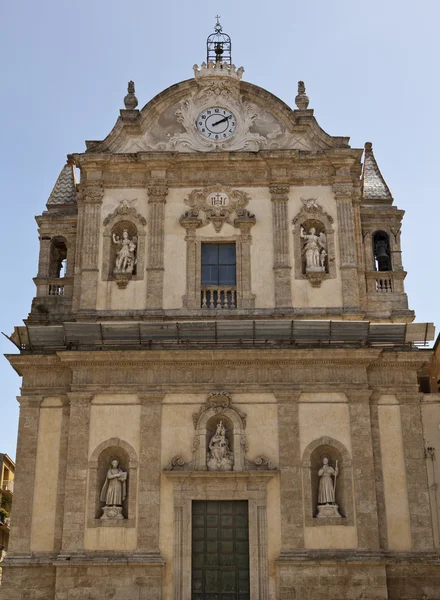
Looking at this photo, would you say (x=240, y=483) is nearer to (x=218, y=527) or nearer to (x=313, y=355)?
(x=218, y=527)

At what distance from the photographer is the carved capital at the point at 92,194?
2306 centimetres

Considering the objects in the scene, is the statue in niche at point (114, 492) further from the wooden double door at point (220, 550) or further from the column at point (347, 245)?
the column at point (347, 245)

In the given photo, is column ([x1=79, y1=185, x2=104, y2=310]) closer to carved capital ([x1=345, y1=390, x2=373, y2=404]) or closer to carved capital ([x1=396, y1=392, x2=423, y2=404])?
carved capital ([x1=345, y1=390, x2=373, y2=404])

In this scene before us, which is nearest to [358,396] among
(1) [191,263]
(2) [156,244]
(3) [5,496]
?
(1) [191,263]

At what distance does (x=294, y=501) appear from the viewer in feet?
65.6

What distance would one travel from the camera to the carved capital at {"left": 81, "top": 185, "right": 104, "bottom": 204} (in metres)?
23.1

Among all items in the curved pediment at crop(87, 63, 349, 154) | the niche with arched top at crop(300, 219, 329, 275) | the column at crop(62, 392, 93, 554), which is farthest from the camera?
the curved pediment at crop(87, 63, 349, 154)

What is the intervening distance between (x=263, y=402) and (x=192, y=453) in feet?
7.02

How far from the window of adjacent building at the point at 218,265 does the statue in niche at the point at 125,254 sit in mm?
1891

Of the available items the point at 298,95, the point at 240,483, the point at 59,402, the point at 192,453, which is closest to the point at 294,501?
the point at 240,483

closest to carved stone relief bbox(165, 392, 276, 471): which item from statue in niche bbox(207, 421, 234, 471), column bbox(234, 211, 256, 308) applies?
statue in niche bbox(207, 421, 234, 471)

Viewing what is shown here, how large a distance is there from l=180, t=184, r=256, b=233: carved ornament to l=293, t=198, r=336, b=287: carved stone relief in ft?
4.47

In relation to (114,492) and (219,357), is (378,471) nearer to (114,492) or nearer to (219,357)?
(219,357)

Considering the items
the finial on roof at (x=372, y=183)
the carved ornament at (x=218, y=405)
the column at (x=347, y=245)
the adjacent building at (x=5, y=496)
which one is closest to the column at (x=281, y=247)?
the column at (x=347, y=245)
